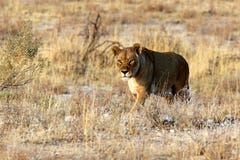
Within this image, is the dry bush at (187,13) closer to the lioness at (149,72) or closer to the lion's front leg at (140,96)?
the lioness at (149,72)

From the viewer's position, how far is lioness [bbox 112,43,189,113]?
9.95 m

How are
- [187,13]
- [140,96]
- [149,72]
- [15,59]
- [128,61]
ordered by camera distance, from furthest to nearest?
[187,13]
[15,59]
[149,72]
[140,96]
[128,61]

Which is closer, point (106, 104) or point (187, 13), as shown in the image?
point (106, 104)

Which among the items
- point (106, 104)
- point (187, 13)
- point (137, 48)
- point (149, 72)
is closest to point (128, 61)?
point (137, 48)

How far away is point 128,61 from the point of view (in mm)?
9914

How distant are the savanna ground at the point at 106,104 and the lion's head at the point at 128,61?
0.50 meters

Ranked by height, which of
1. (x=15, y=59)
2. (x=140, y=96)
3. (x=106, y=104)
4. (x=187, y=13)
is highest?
(x=15, y=59)

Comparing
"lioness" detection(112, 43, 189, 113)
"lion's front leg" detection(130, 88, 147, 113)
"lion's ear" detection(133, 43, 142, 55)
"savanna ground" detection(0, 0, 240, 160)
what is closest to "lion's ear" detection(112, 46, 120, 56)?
"lioness" detection(112, 43, 189, 113)

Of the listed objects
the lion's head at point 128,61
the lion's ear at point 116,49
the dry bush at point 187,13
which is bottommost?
the dry bush at point 187,13

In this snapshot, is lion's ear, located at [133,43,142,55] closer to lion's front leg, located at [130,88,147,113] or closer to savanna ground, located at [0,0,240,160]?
lion's front leg, located at [130,88,147,113]

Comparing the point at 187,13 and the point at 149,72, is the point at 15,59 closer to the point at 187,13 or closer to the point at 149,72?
the point at 149,72

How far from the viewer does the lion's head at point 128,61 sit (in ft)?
32.4

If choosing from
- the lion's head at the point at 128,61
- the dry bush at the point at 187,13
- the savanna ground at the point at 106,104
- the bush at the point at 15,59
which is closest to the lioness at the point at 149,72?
the lion's head at the point at 128,61

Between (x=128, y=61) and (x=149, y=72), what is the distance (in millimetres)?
527
